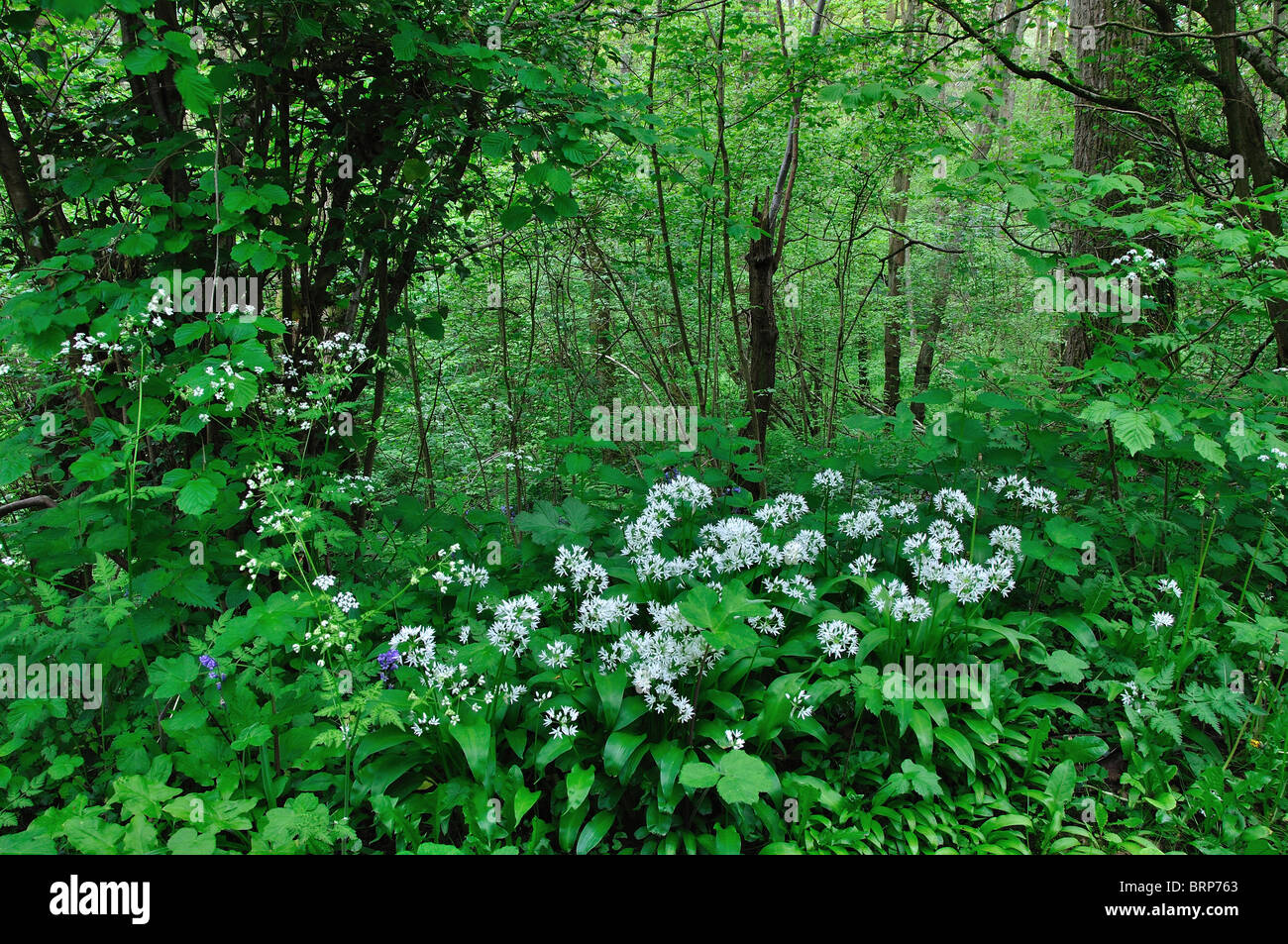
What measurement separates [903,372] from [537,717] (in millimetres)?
11311

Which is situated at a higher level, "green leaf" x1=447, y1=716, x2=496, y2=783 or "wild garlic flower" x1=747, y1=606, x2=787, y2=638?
"wild garlic flower" x1=747, y1=606, x2=787, y2=638

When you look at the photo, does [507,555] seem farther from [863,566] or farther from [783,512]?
[863,566]

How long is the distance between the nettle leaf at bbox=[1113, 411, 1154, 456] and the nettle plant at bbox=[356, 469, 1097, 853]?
19.3 inches

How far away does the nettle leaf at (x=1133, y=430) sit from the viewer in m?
2.38

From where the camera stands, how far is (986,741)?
234 cm

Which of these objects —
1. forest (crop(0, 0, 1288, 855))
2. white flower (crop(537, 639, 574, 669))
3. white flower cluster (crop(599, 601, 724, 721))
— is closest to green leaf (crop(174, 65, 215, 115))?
forest (crop(0, 0, 1288, 855))

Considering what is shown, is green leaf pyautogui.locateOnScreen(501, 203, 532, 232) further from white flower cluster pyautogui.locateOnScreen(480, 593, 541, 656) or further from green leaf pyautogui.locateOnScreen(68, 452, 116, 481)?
green leaf pyautogui.locateOnScreen(68, 452, 116, 481)

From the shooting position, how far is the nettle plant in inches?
83.0

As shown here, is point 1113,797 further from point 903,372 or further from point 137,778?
point 903,372

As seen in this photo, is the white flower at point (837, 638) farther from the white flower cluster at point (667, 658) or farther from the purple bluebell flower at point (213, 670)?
the purple bluebell flower at point (213, 670)

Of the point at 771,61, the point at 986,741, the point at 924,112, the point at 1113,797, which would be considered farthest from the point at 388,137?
the point at 924,112

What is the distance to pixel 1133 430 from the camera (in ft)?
7.95

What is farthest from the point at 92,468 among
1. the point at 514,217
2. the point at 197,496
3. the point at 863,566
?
the point at 863,566

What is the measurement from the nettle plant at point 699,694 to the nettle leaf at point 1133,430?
1.61 feet
